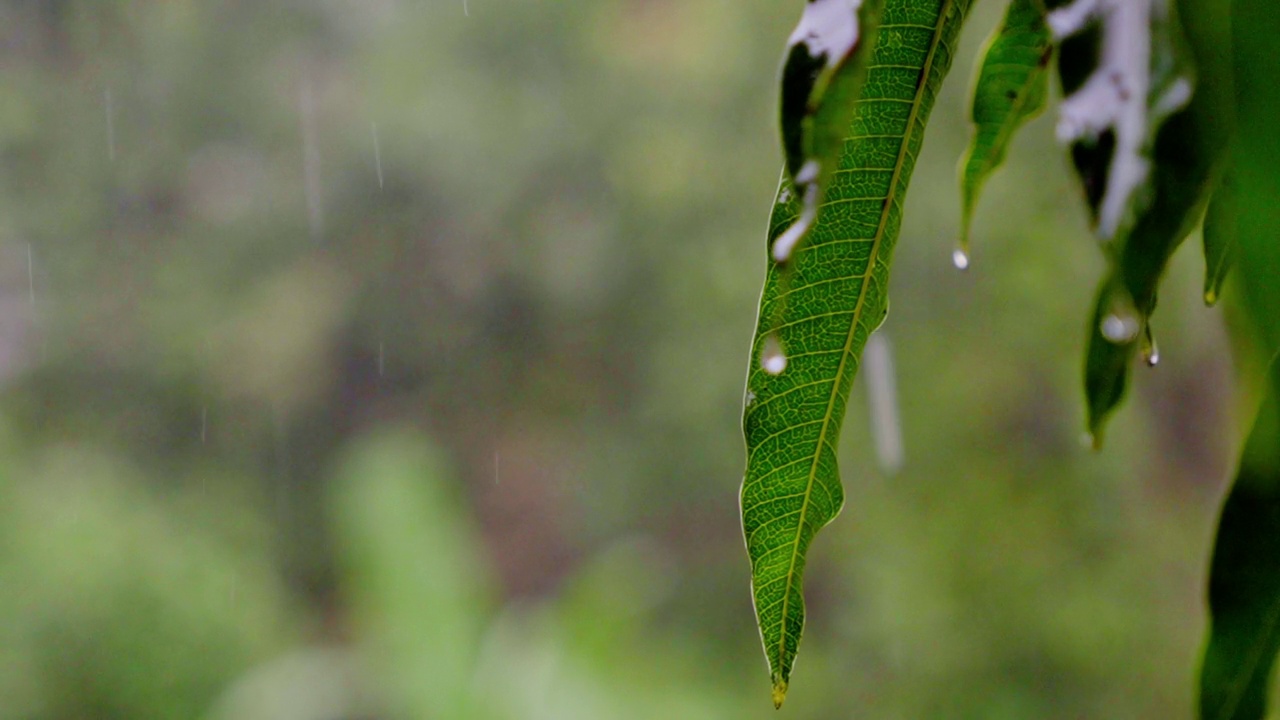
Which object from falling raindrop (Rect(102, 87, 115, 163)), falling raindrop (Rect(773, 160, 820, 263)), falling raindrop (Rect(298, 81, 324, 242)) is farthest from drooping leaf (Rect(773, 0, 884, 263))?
falling raindrop (Rect(102, 87, 115, 163))

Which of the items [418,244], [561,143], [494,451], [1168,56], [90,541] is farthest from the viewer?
[494,451]

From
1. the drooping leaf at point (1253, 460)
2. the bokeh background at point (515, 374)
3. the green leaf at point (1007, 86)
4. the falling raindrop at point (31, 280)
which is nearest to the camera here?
the drooping leaf at point (1253, 460)

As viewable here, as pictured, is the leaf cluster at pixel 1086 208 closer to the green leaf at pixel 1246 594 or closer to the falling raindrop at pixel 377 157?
the green leaf at pixel 1246 594

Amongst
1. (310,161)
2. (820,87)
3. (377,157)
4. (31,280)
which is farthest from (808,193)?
(31,280)

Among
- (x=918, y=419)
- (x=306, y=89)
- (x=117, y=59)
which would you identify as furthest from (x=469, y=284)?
(x=918, y=419)

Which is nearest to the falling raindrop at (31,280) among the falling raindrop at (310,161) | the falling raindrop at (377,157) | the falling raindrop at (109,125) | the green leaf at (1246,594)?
the falling raindrop at (109,125)

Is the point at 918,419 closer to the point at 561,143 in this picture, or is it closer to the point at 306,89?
the point at 561,143

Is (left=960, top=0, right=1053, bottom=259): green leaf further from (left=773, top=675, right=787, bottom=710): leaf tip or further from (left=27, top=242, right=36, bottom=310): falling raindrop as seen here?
(left=27, top=242, right=36, bottom=310): falling raindrop
